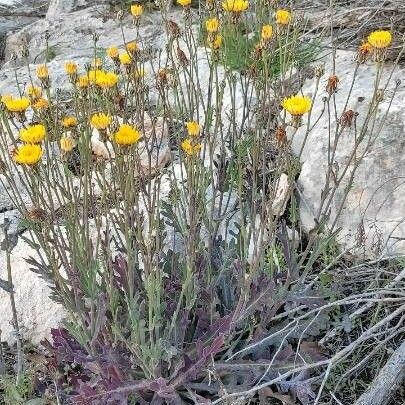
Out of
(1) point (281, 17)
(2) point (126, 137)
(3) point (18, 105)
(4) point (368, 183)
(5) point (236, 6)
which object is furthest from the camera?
(4) point (368, 183)

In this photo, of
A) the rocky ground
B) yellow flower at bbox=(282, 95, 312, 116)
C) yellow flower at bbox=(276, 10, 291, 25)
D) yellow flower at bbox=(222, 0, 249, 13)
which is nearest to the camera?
yellow flower at bbox=(282, 95, 312, 116)

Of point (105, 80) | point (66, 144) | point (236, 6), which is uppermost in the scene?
point (236, 6)

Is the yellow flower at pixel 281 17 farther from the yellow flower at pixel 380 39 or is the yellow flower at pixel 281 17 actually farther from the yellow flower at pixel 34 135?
the yellow flower at pixel 34 135

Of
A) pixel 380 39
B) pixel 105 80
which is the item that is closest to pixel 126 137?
pixel 105 80

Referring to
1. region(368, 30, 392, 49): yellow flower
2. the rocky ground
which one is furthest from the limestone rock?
region(368, 30, 392, 49): yellow flower

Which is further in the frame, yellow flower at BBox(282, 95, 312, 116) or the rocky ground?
the rocky ground

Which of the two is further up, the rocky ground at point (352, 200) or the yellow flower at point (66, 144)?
the yellow flower at point (66, 144)

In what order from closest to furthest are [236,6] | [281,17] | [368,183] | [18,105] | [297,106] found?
[297,106]
[18,105]
[236,6]
[281,17]
[368,183]

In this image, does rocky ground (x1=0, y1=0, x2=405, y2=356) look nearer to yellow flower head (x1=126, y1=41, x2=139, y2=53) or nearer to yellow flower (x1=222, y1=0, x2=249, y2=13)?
yellow flower head (x1=126, y1=41, x2=139, y2=53)

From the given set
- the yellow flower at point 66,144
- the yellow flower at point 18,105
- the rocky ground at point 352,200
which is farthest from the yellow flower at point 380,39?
the yellow flower at point 18,105

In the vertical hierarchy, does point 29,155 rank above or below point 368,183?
above

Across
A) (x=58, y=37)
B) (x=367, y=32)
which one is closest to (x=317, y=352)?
(x=367, y=32)

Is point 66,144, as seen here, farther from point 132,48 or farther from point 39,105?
point 132,48

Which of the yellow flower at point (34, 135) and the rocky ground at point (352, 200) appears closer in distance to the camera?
the yellow flower at point (34, 135)
